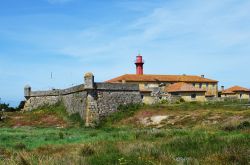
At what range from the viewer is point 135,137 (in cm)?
2473

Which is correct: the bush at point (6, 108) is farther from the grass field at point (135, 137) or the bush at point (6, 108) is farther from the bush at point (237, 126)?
the bush at point (237, 126)

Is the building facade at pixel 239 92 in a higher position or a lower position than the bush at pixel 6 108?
higher

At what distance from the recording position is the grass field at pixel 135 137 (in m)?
13.0

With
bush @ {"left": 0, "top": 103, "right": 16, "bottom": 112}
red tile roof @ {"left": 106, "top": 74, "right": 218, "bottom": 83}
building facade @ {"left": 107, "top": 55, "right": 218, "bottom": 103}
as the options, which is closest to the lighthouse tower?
building facade @ {"left": 107, "top": 55, "right": 218, "bottom": 103}

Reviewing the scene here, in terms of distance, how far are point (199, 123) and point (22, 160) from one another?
26.4 metres

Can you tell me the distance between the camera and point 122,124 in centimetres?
4469

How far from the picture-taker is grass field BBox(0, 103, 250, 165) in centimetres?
1297

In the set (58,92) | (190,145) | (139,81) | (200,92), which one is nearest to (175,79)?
(139,81)

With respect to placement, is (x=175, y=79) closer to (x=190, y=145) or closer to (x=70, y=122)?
(x=70, y=122)

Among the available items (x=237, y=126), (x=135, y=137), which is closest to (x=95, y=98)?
(x=135, y=137)

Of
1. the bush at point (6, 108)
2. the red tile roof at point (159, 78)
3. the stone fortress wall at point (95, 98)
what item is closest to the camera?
the stone fortress wall at point (95, 98)

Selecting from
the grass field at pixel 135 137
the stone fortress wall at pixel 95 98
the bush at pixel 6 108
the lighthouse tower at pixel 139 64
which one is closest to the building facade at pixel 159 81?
the lighthouse tower at pixel 139 64

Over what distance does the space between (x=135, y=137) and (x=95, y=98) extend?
2223 centimetres

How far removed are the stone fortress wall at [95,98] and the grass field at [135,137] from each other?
3.64 ft
